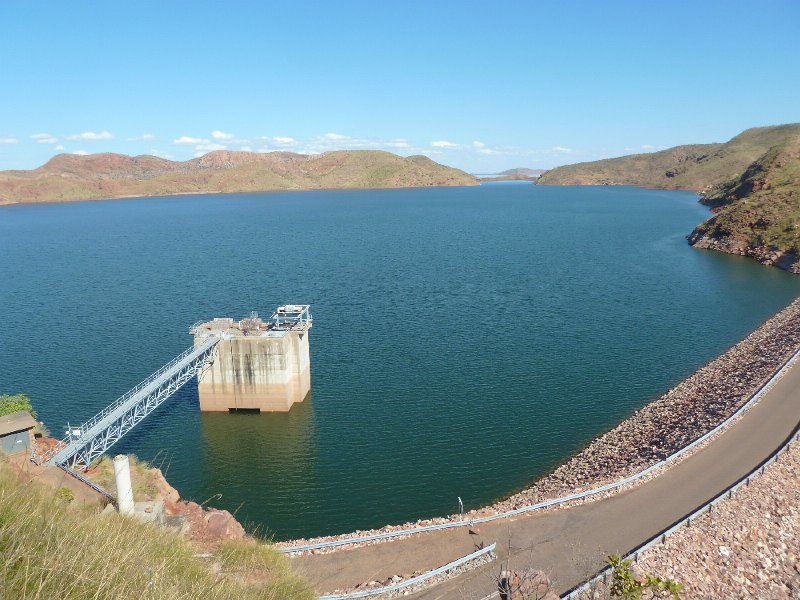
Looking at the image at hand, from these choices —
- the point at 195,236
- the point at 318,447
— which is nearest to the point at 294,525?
the point at 318,447

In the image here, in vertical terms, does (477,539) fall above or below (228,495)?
above

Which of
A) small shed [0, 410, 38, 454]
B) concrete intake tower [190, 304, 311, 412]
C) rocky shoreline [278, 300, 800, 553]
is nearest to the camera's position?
small shed [0, 410, 38, 454]

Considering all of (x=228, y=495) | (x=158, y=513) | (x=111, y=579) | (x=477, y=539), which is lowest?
(x=228, y=495)

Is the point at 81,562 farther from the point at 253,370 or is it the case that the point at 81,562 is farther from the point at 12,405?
the point at 253,370

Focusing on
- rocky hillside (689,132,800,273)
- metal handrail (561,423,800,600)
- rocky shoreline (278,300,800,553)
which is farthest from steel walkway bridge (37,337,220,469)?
rocky hillside (689,132,800,273)

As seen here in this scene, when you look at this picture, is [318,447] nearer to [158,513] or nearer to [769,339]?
[158,513]

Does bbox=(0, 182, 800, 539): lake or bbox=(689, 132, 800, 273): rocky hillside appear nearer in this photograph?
bbox=(0, 182, 800, 539): lake

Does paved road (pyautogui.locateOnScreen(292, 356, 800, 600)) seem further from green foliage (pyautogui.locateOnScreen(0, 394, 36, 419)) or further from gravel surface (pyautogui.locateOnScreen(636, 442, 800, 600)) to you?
green foliage (pyautogui.locateOnScreen(0, 394, 36, 419))
